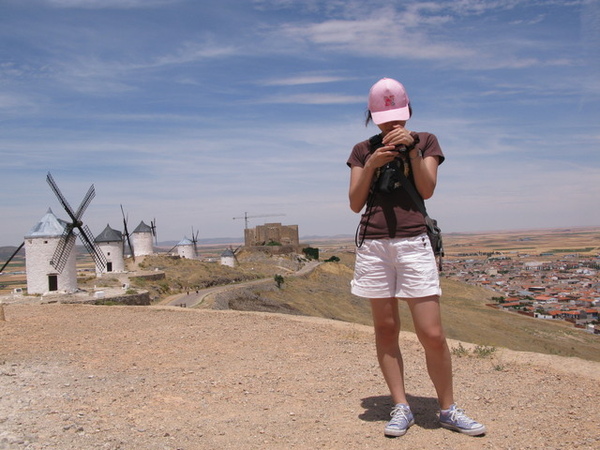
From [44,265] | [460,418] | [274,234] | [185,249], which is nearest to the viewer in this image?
[460,418]

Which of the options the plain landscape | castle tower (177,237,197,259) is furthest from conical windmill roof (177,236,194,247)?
the plain landscape

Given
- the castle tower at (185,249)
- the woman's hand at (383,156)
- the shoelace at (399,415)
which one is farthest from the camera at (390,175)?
the castle tower at (185,249)

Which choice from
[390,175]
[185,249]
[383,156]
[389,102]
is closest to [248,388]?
[390,175]

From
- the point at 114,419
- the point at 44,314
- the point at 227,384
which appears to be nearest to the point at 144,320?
the point at 44,314

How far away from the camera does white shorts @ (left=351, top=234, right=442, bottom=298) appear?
4035mm

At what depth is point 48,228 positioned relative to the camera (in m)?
23.5

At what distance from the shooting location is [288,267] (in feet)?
167

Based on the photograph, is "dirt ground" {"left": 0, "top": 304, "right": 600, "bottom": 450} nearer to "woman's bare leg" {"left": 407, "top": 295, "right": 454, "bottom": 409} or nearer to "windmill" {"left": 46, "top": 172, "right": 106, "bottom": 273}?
"woman's bare leg" {"left": 407, "top": 295, "right": 454, "bottom": 409}

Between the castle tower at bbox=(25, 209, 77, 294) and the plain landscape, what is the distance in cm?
1338

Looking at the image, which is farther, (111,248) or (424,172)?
(111,248)

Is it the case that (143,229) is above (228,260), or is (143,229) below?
above

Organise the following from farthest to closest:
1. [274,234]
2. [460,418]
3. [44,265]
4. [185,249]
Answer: [274,234], [185,249], [44,265], [460,418]

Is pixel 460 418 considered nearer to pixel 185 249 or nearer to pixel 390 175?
pixel 390 175

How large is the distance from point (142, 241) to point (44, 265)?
22.5 m
